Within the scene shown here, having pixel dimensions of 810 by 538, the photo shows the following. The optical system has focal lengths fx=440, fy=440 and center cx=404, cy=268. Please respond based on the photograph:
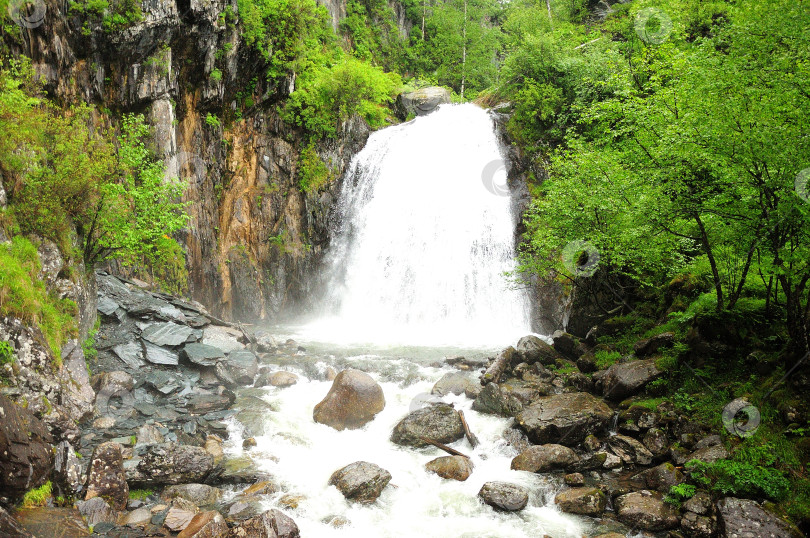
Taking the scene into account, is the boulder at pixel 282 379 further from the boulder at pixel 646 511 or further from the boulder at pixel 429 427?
the boulder at pixel 646 511

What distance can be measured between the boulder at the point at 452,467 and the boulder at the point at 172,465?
422cm

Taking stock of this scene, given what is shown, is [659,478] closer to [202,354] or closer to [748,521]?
[748,521]

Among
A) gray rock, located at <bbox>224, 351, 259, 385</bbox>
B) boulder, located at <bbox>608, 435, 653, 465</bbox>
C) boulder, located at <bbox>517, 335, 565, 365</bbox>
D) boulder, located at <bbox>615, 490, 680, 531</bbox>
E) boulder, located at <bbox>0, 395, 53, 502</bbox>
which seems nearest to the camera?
boulder, located at <bbox>0, 395, 53, 502</bbox>

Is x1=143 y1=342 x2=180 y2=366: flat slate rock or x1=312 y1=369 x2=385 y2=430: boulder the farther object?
x1=143 y1=342 x2=180 y2=366: flat slate rock

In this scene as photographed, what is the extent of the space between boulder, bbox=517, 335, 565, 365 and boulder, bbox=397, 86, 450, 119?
22391 millimetres

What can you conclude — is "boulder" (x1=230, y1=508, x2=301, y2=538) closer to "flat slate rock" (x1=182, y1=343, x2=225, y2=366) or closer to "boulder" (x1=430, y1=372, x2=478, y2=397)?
"boulder" (x1=430, y1=372, x2=478, y2=397)

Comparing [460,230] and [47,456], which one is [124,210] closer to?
[47,456]

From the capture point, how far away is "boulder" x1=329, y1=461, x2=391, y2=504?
25.8 feet

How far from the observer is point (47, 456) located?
6.30m

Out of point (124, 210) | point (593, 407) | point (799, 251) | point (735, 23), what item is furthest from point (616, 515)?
point (124, 210)

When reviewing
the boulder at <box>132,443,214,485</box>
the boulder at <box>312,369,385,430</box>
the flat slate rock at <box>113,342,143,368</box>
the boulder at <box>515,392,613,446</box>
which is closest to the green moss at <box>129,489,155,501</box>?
the boulder at <box>132,443,214,485</box>

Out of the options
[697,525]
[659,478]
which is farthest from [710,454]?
[697,525]

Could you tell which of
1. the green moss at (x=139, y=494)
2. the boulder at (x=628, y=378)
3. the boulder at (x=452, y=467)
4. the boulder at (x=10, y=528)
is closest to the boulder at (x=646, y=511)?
the boulder at (x=452, y=467)

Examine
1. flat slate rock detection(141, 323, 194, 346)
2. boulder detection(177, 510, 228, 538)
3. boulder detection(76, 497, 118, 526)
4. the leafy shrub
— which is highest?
the leafy shrub
